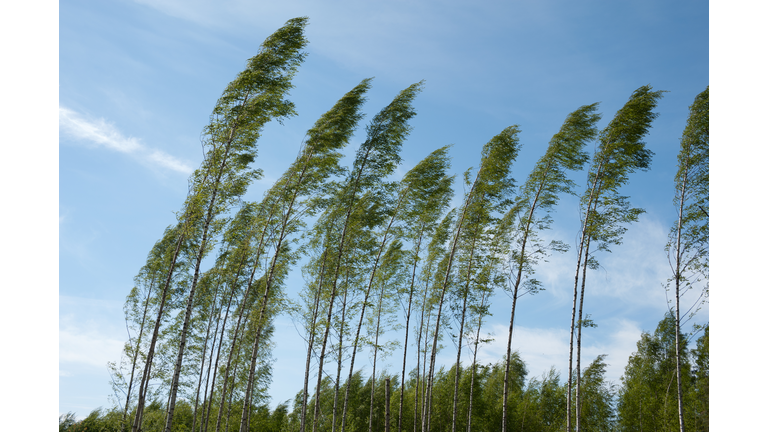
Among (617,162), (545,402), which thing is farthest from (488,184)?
(545,402)

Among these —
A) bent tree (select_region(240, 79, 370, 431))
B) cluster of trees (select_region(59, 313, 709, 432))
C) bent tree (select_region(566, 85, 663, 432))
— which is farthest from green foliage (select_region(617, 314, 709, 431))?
bent tree (select_region(240, 79, 370, 431))

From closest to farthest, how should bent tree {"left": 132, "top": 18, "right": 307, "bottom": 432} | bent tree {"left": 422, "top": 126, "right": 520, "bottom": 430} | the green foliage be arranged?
1. bent tree {"left": 132, "top": 18, "right": 307, "bottom": 432}
2. bent tree {"left": 422, "top": 126, "right": 520, "bottom": 430}
3. the green foliage

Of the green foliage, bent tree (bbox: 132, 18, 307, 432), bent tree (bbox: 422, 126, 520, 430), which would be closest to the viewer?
bent tree (bbox: 132, 18, 307, 432)

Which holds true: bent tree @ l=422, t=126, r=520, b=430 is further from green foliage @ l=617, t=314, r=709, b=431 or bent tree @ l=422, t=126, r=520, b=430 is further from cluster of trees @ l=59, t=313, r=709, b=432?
green foliage @ l=617, t=314, r=709, b=431

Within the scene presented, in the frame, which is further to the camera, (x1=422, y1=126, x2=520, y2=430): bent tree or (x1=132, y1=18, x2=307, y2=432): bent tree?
(x1=422, y1=126, x2=520, y2=430): bent tree

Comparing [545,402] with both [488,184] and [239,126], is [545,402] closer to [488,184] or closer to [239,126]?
[488,184]

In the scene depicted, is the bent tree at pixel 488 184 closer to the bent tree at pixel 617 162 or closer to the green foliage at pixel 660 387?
the bent tree at pixel 617 162

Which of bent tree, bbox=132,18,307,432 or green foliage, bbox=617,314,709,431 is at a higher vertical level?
bent tree, bbox=132,18,307,432

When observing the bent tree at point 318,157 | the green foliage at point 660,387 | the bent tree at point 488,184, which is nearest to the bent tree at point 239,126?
the bent tree at point 318,157

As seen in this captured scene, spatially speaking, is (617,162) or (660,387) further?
(660,387)
